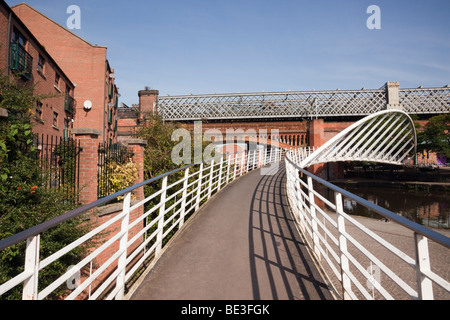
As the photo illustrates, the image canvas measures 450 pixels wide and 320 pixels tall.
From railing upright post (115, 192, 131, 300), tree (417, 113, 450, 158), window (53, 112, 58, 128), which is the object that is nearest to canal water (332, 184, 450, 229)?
tree (417, 113, 450, 158)

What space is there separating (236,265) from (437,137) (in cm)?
3733

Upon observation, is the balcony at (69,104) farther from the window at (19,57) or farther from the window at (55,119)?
the window at (19,57)

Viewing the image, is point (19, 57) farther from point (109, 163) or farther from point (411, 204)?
point (411, 204)

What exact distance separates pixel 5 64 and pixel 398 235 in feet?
59.3

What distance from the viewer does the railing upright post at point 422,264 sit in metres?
1.65

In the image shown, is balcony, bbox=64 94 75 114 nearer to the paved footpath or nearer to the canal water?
the paved footpath

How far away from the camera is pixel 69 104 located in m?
19.7

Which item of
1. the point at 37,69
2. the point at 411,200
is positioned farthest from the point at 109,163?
the point at 411,200

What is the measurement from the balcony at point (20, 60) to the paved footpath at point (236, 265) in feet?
36.3

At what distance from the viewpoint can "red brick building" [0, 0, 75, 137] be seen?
38.1 ft

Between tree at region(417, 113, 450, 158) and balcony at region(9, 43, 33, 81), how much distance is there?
3710cm

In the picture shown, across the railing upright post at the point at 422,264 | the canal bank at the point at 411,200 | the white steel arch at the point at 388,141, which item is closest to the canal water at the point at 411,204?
the canal bank at the point at 411,200
